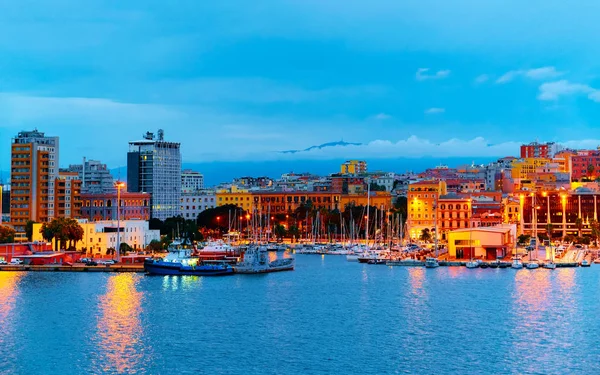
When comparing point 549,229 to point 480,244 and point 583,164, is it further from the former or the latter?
point 583,164

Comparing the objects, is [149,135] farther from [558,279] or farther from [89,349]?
[89,349]

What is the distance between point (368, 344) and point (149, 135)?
66.0m

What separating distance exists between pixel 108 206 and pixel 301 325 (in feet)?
161

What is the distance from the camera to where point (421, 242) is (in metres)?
64.9

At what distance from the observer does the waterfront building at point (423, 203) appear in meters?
69.3

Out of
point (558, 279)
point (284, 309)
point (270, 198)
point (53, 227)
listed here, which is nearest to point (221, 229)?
point (270, 198)

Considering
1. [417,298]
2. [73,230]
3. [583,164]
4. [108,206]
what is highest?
[583,164]

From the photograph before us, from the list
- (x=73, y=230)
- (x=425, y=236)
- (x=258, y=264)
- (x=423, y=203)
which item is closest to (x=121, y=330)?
(x=258, y=264)

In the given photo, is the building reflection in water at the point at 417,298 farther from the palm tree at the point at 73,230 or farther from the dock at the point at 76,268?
the palm tree at the point at 73,230

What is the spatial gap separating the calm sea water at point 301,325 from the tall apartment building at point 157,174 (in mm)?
40928

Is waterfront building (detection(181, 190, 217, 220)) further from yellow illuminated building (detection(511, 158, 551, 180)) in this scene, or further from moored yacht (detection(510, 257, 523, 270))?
moored yacht (detection(510, 257, 523, 270))

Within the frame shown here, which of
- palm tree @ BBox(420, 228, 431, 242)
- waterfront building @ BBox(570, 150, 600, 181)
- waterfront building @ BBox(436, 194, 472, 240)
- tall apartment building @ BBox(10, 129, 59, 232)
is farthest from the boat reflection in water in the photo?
waterfront building @ BBox(570, 150, 600, 181)

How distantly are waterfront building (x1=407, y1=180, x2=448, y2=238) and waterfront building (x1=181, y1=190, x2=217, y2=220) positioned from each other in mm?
23121

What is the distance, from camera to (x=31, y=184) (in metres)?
57.1
